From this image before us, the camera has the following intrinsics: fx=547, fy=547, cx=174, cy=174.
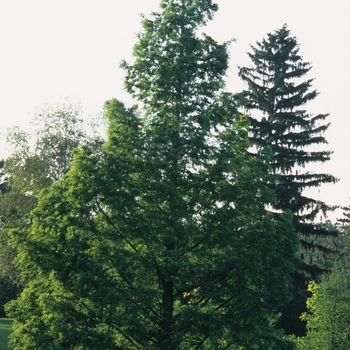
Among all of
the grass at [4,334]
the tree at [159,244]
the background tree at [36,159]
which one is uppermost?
the background tree at [36,159]

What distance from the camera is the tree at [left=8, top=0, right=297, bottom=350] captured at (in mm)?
14648

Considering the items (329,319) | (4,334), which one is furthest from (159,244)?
(4,334)

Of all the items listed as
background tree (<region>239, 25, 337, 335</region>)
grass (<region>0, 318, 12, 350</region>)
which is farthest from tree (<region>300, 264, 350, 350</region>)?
grass (<region>0, 318, 12, 350</region>)

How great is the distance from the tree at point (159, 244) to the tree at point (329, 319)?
12260 millimetres

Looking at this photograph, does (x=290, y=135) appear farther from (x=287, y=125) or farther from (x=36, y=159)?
(x=36, y=159)

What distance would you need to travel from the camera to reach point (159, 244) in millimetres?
15281

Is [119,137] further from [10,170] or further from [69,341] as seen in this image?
[10,170]

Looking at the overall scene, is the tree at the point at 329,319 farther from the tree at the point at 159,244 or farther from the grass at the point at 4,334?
the grass at the point at 4,334

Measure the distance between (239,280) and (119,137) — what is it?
5365mm

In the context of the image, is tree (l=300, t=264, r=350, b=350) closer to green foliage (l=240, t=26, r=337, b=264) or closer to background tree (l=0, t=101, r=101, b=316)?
green foliage (l=240, t=26, r=337, b=264)

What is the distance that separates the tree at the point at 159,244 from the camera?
48.1 ft

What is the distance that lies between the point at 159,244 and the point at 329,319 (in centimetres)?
1558

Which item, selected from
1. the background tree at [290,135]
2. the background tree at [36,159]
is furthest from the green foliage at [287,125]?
the background tree at [36,159]

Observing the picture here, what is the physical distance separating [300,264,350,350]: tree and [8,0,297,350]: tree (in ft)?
40.2
